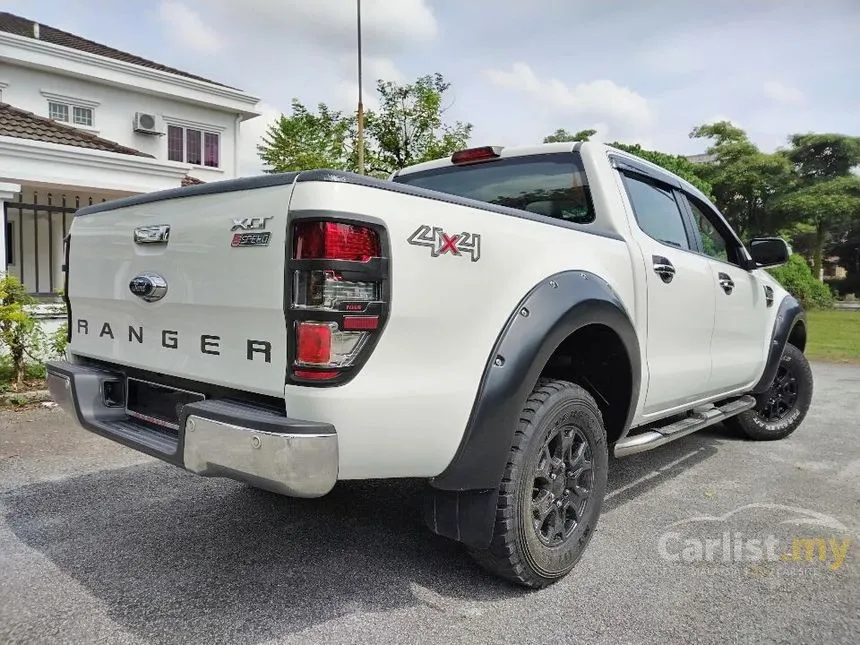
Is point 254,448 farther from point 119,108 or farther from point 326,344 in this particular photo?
point 119,108

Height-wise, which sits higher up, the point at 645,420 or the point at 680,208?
the point at 680,208

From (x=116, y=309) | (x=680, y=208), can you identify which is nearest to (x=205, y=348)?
(x=116, y=309)

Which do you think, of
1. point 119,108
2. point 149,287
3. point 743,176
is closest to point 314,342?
point 149,287

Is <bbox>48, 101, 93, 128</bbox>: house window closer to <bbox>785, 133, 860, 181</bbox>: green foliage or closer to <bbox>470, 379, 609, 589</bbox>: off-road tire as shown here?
<bbox>470, 379, 609, 589</bbox>: off-road tire

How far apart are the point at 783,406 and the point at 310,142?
1938cm

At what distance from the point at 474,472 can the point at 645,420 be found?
1.48 m

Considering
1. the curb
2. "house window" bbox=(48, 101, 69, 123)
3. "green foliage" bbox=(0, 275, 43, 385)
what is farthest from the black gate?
the curb

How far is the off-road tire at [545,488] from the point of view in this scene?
2496 millimetres

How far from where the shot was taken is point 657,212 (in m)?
3.82

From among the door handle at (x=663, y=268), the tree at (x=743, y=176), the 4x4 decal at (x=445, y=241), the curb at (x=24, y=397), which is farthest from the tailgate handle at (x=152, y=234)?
the tree at (x=743, y=176)

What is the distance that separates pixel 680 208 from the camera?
4.12 metres

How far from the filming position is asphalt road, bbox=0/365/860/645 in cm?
240

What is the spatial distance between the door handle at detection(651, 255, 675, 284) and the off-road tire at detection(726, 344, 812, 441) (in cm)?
240

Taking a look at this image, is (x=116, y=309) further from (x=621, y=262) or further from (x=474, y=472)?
(x=621, y=262)
